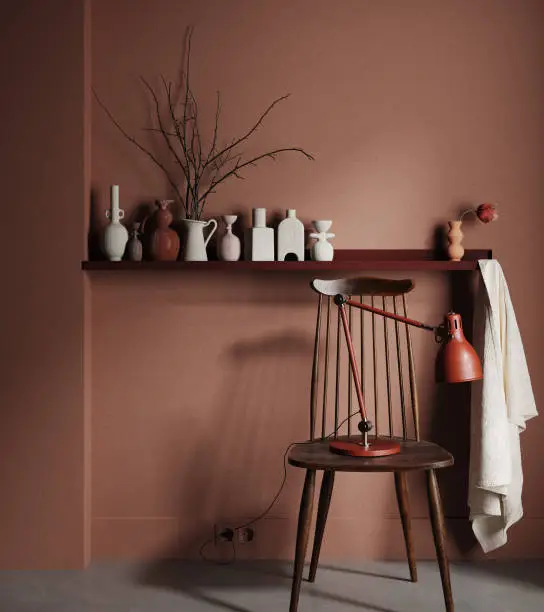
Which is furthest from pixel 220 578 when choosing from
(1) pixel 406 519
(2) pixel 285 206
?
(2) pixel 285 206

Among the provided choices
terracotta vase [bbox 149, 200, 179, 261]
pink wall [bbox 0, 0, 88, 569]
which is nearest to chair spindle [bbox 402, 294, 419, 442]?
terracotta vase [bbox 149, 200, 179, 261]

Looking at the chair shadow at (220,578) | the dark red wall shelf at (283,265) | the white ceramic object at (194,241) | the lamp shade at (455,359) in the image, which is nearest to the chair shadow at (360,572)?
the chair shadow at (220,578)

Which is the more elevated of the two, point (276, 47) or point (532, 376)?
point (276, 47)

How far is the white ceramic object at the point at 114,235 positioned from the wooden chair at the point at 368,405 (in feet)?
2.63

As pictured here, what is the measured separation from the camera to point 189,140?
337 centimetres

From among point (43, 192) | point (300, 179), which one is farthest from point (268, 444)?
point (43, 192)

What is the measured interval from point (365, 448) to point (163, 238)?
1.17m

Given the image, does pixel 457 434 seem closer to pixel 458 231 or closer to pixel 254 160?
pixel 458 231

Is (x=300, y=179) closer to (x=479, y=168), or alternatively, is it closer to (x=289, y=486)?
(x=479, y=168)

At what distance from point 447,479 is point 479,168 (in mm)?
1309

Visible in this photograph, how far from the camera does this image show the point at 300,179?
11.0ft

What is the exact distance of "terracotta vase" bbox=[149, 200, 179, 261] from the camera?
3238 millimetres

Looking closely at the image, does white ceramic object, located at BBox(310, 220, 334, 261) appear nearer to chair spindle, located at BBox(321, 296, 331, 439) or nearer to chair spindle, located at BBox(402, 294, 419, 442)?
chair spindle, located at BBox(321, 296, 331, 439)

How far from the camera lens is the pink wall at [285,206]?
3355 millimetres
